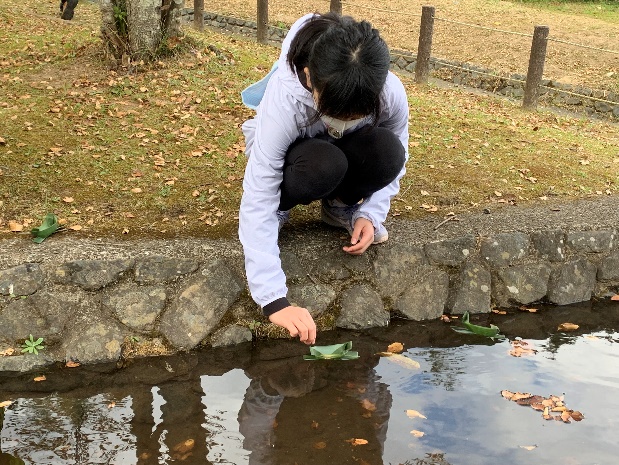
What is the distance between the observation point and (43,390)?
3047mm

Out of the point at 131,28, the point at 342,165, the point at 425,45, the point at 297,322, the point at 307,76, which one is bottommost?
the point at 297,322

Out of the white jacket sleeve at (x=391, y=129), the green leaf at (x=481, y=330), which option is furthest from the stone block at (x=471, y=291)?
the white jacket sleeve at (x=391, y=129)

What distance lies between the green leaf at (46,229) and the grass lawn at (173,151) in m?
0.07

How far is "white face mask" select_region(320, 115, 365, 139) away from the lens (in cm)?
269

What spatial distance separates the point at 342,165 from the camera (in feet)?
10.0

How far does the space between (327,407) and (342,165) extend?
3.25 ft

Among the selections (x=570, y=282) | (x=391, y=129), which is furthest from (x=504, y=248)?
(x=391, y=129)

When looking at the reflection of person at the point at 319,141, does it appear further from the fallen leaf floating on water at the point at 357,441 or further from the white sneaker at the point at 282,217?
the fallen leaf floating on water at the point at 357,441

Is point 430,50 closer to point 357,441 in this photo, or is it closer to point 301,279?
point 301,279

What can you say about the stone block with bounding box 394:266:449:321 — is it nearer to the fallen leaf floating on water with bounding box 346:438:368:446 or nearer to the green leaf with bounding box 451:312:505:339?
the green leaf with bounding box 451:312:505:339

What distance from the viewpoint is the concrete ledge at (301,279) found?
3.28 meters

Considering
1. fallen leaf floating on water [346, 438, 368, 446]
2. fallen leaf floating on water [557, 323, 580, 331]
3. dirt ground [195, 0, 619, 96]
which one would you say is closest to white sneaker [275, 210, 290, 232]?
fallen leaf floating on water [346, 438, 368, 446]

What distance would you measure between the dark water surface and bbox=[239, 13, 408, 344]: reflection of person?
482 millimetres

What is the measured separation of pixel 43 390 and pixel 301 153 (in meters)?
1.44
